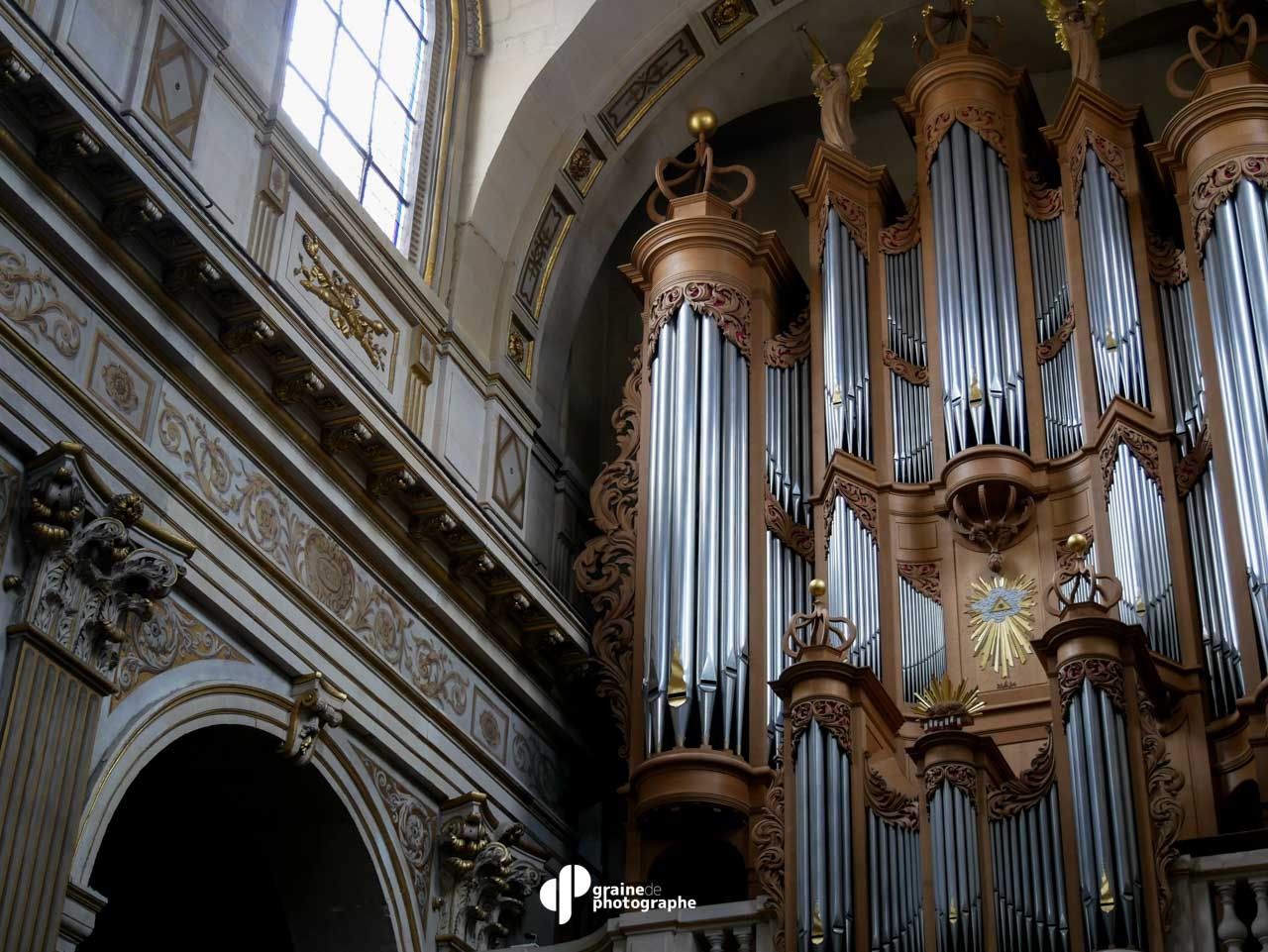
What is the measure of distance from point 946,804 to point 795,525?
10.4 ft

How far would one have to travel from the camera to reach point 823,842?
9.08 meters

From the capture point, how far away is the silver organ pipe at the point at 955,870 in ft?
28.1

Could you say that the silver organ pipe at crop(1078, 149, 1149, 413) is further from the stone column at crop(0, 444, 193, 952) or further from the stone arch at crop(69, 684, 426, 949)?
the stone column at crop(0, 444, 193, 952)

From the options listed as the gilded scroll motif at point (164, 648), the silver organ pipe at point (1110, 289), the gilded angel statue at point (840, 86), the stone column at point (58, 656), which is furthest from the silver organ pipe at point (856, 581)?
the stone column at point (58, 656)

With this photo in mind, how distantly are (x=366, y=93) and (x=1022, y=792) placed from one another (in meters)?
5.69

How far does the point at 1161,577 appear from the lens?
10.5m

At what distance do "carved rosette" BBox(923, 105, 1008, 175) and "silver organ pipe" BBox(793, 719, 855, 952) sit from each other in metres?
4.84

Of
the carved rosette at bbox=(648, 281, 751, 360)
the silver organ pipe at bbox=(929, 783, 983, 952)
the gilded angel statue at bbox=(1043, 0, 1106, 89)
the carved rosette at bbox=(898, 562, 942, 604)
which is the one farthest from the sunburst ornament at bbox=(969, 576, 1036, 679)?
the gilded angel statue at bbox=(1043, 0, 1106, 89)

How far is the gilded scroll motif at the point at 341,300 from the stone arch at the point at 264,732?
2200 millimetres

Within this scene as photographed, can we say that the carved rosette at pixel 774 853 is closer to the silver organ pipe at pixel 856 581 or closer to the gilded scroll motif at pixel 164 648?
the silver organ pipe at pixel 856 581

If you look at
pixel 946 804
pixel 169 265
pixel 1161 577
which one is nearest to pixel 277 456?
pixel 169 265

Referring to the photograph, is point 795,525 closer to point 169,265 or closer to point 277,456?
point 277,456

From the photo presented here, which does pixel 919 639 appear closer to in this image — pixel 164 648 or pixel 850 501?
pixel 850 501

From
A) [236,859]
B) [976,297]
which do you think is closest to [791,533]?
[976,297]
